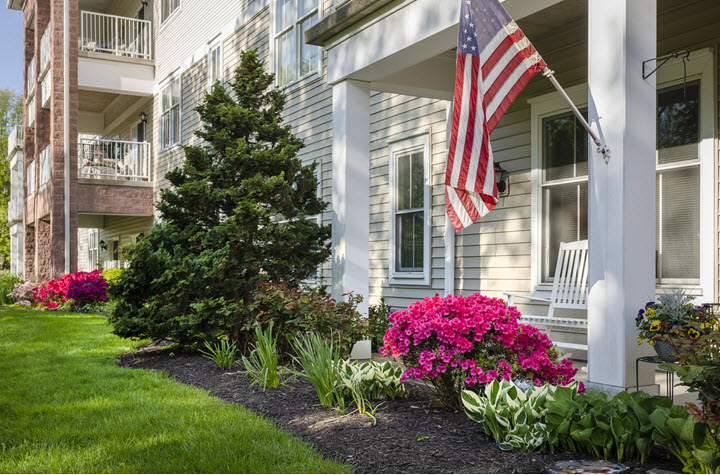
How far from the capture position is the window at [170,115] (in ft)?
52.1

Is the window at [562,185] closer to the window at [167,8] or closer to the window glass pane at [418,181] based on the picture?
the window glass pane at [418,181]

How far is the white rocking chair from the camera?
18.6 feet

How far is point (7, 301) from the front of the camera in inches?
638

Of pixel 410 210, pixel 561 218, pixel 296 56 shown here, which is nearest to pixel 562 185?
pixel 561 218

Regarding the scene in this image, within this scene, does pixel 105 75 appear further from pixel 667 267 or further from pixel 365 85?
pixel 667 267

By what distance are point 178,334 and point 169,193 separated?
1399mm

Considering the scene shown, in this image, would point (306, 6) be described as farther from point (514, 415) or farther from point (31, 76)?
point (31, 76)

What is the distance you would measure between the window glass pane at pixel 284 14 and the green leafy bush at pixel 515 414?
27.3ft

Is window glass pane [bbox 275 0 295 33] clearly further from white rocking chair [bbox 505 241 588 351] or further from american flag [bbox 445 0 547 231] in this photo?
american flag [bbox 445 0 547 231]

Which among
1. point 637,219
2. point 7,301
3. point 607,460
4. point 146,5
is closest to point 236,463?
point 607,460

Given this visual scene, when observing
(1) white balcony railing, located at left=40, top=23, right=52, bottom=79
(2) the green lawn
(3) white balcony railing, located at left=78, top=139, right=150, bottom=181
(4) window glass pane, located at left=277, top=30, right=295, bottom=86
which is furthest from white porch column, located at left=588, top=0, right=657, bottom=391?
(1) white balcony railing, located at left=40, top=23, right=52, bottom=79

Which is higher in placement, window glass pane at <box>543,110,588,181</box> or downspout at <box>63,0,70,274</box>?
downspout at <box>63,0,70,274</box>

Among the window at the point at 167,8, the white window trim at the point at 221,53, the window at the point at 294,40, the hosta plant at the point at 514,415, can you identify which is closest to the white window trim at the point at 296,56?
the window at the point at 294,40

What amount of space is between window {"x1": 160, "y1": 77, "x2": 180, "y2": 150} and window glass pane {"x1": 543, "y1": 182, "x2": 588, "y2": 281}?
1142cm
